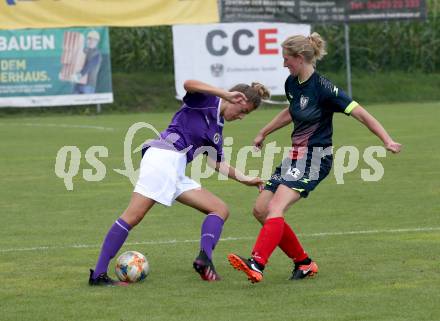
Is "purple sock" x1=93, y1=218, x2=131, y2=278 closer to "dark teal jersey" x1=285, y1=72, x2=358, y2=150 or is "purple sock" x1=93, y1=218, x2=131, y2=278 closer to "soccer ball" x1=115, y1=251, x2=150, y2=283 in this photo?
"soccer ball" x1=115, y1=251, x2=150, y2=283

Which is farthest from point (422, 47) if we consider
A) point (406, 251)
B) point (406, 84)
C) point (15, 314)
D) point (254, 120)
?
point (15, 314)

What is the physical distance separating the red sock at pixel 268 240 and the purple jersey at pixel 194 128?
818mm

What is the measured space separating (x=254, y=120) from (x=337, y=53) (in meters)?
9.06

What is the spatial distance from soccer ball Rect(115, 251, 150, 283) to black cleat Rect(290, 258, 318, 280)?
1104 millimetres

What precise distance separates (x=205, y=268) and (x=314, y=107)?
1.43 m

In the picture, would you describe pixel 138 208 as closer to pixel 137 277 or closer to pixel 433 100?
pixel 137 277

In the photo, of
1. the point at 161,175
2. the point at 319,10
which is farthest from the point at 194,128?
the point at 319,10

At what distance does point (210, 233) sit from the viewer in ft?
28.6

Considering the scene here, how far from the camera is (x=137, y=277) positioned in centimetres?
855

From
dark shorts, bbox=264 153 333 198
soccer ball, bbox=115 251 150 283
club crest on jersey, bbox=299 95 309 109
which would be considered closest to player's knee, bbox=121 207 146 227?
soccer ball, bbox=115 251 150 283

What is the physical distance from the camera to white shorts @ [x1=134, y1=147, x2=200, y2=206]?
27.8ft

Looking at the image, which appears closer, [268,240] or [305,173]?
[268,240]

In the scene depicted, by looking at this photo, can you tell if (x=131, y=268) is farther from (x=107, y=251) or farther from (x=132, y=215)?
(x=132, y=215)

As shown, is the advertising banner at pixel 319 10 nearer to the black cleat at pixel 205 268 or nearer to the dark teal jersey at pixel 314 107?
the dark teal jersey at pixel 314 107
